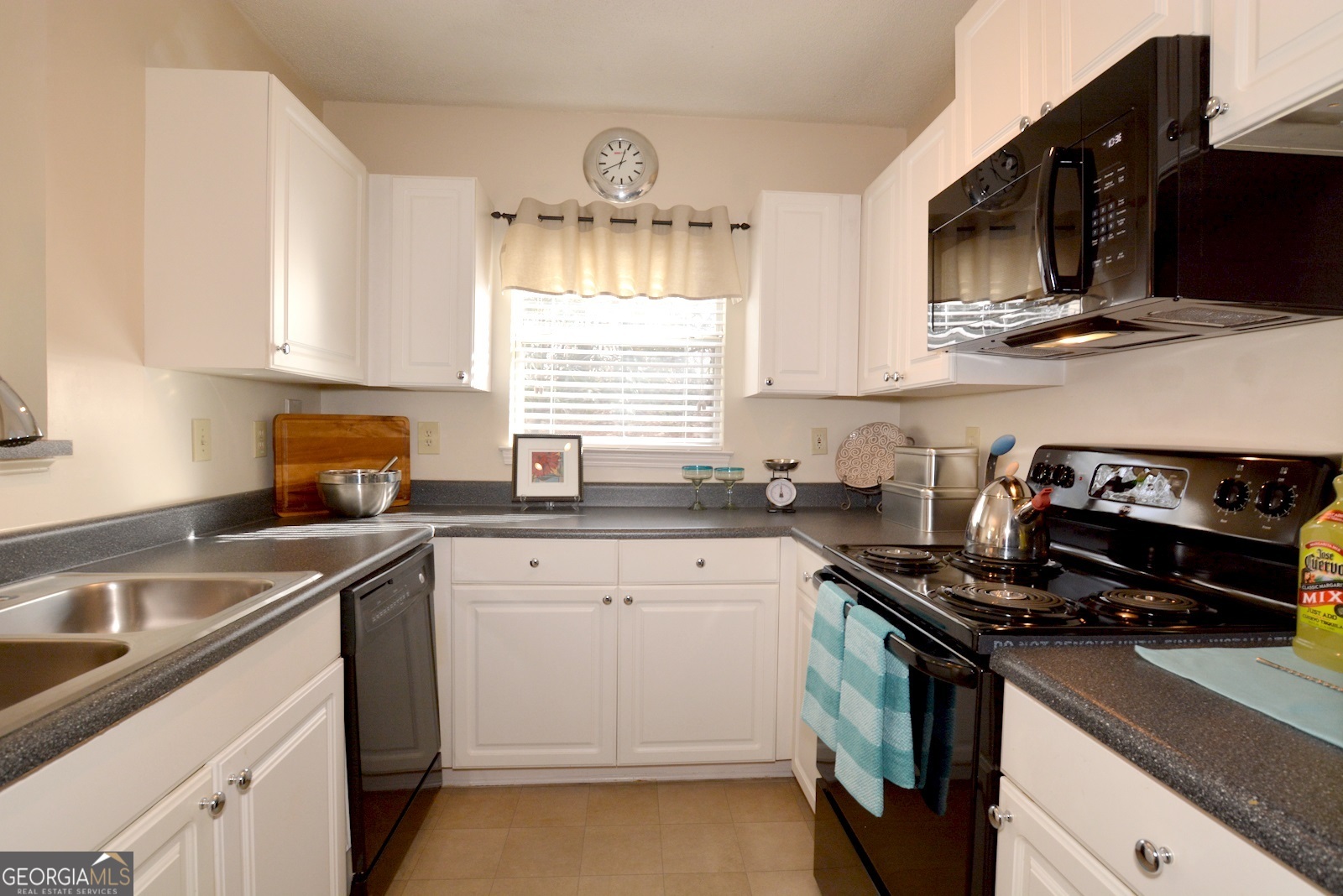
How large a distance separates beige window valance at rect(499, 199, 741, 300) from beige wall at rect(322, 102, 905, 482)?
0.45ft

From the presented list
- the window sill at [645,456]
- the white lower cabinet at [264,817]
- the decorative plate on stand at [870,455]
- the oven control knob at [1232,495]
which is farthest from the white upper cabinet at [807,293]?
the white lower cabinet at [264,817]

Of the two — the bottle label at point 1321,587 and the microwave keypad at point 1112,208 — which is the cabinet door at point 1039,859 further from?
the microwave keypad at point 1112,208

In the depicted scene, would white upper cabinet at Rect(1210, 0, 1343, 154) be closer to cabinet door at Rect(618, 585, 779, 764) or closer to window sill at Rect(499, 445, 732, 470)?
cabinet door at Rect(618, 585, 779, 764)

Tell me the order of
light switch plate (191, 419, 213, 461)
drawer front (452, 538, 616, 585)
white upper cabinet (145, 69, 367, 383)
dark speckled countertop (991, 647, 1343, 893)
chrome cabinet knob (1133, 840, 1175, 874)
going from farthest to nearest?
drawer front (452, 538, 616, 585) → light switch plate (191, 419, 213, 461) → white upper cabinet (145, 69, 367, 383) → chrome cabinet knob (1133, 840, 1175, 874) → dark speckled countertop (991, 647, 1343, 893)

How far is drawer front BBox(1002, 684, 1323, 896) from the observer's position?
0.62 metres

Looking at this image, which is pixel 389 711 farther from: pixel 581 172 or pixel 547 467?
pixel 581 172

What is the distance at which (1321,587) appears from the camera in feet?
3.01

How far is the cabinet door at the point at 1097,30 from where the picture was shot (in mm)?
1081

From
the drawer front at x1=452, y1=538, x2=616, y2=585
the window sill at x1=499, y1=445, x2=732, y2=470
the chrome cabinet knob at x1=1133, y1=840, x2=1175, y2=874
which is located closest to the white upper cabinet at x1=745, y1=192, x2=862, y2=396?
the window sill at x1=499, y1=445, x2=732, y2=470

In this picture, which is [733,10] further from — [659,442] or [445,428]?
[445,428]

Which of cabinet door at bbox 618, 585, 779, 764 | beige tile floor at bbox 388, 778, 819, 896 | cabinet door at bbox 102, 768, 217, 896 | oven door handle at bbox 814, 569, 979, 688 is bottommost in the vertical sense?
beige tile floor at bbox 388, 778, 819, 896

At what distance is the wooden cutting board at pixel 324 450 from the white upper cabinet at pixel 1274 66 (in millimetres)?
2566

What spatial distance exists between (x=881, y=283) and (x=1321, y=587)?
5.35ft

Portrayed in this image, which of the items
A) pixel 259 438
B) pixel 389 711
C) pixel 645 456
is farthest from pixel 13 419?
pixel 645 456
